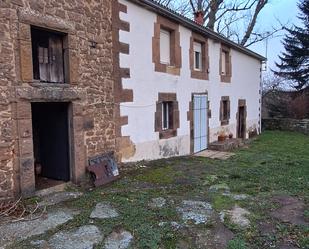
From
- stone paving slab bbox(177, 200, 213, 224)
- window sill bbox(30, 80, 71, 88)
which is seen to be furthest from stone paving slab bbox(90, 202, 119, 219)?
window sill bbox(30, 80, 71, 88)

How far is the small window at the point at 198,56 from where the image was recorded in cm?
1220

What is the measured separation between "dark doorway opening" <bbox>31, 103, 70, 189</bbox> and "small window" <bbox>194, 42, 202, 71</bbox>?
649 centimetres

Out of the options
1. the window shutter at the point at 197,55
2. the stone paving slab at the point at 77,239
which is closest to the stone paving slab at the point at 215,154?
the window shutter at the point at 197,55

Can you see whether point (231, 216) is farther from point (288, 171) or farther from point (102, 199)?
point (288, 171)

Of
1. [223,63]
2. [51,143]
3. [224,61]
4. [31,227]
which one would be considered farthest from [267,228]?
[224,61]

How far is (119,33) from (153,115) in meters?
2.52

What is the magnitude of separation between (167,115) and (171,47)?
2.09m

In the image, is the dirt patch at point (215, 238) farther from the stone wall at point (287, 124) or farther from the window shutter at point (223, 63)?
the stone wall at point (287, 124)

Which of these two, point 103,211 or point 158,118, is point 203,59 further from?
point 103,211

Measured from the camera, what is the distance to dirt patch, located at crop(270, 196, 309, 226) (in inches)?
200

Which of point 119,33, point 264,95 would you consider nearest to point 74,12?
point 119,33

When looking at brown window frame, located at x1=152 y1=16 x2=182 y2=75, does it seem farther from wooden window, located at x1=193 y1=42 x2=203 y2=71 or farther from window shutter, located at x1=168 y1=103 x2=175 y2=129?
wooden window, located at x1=193 y1=42 x2=203 y2=71

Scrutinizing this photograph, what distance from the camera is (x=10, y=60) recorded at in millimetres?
5512

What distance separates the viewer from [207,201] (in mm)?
5965
